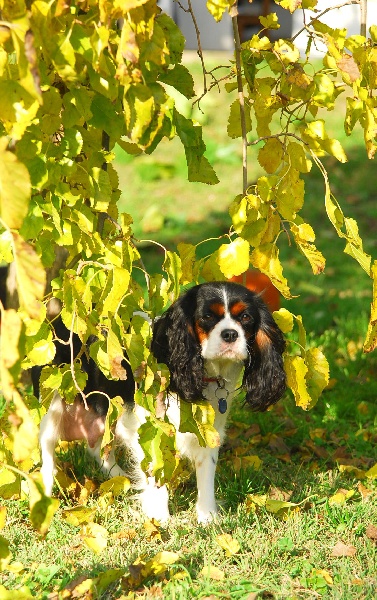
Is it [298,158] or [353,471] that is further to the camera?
[353,471]

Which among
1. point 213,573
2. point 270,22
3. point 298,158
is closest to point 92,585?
point 213,573

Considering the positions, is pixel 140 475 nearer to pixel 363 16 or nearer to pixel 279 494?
pixel 279 494

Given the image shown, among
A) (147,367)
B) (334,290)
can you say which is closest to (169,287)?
(147,367)

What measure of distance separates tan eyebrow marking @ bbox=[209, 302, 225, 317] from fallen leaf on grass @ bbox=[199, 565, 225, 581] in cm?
95

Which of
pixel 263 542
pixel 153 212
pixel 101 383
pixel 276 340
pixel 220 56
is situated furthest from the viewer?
pixel 220 56

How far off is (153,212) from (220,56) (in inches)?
178

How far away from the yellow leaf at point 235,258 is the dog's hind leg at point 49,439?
132 centimetres

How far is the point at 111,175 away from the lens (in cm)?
294

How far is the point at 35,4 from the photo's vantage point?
72.6 inches

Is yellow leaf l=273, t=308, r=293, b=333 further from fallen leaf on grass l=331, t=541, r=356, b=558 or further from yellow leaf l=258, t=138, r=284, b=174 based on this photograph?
fallen leaf on grass l=331, t=541, r=356, b=558

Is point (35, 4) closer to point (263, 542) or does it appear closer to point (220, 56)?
point (263, 542)

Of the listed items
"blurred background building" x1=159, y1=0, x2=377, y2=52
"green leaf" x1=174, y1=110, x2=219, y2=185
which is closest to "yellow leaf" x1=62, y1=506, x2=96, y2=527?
"green leaf" x1=174, y1=110, x2=219, y2=185

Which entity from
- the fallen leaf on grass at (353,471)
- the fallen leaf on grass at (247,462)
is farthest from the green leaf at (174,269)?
the fallen leaf on grass at (353,471)

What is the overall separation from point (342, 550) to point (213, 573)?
1.71 feet
